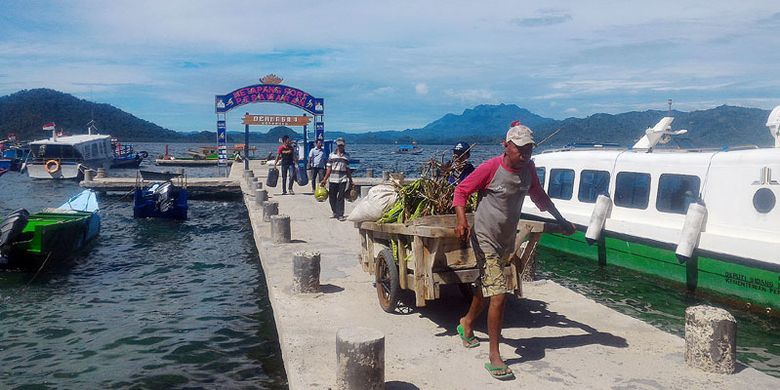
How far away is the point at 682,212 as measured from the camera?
11156 millimetres

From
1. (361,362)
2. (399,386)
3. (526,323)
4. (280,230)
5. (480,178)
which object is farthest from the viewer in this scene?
(280,230)

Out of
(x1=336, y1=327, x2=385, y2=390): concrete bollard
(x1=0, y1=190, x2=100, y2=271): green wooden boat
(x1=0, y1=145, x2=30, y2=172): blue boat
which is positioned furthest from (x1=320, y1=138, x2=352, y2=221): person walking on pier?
(x1=0, y1=145, x2=30, y2=172): blue boat

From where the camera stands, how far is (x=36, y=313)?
984 cm

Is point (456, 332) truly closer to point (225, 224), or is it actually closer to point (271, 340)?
point (271, 340)

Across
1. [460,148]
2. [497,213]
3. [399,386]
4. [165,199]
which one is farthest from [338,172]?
[399,386]

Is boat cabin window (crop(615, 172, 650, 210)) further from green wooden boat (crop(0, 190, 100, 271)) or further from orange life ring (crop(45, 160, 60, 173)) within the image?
orange life ring (crop(45, 160, 60, 173))

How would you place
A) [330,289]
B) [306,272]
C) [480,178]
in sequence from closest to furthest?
[480,178], [306,272], [330,289]

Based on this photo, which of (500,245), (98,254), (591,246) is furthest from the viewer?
(98,254)

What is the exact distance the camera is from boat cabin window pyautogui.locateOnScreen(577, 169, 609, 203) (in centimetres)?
1327

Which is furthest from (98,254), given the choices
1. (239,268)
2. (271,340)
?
(271,340)

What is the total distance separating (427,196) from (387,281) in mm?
1121

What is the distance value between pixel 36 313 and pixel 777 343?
11.8m

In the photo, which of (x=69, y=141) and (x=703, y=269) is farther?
(x=69, y=141)

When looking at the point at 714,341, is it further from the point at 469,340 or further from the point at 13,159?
the point at 13,159
